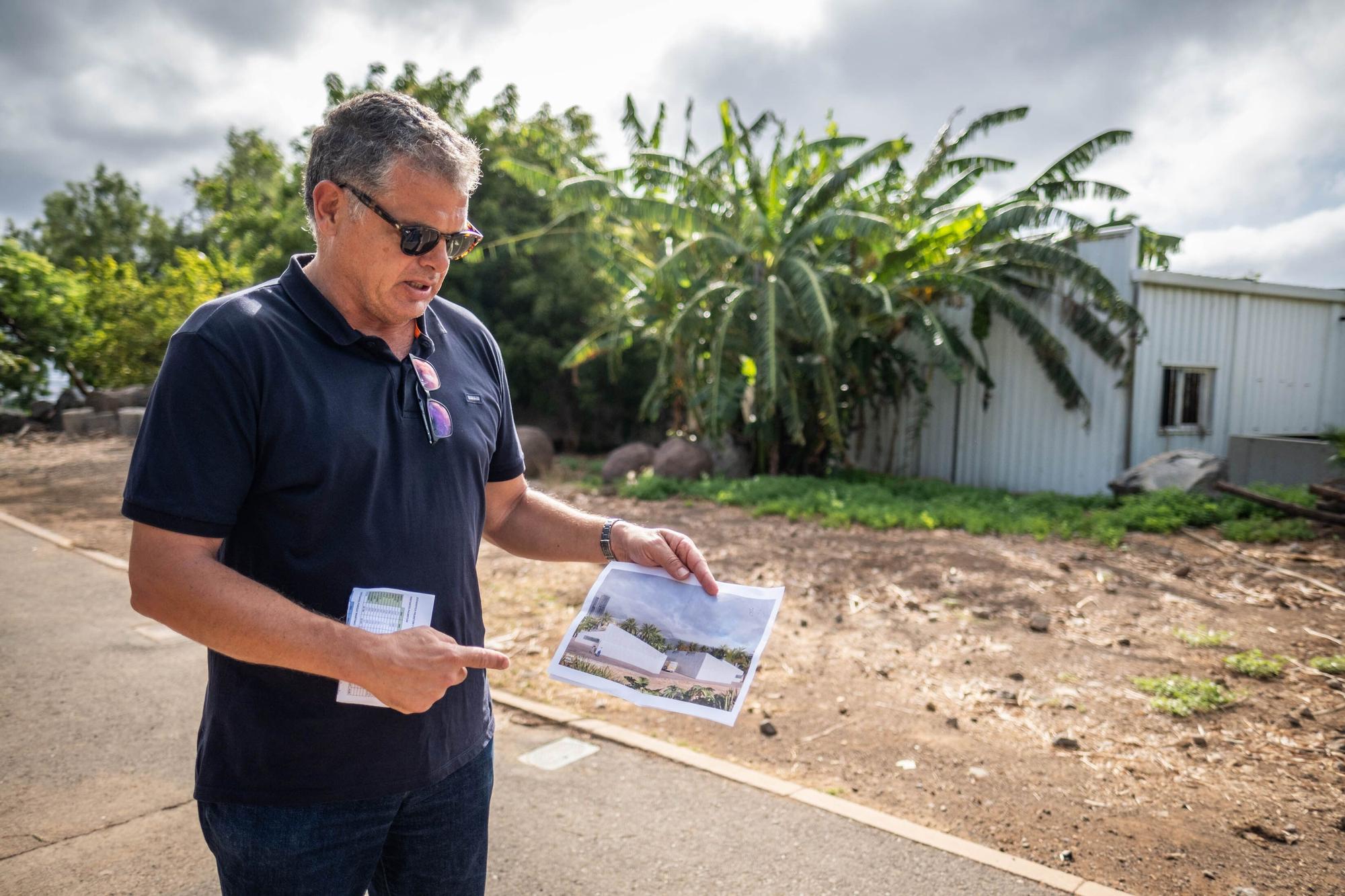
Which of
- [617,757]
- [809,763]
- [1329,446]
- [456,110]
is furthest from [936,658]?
[456,110]

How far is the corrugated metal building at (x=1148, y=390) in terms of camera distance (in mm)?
13133

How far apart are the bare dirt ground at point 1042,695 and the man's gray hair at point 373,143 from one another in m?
3.46

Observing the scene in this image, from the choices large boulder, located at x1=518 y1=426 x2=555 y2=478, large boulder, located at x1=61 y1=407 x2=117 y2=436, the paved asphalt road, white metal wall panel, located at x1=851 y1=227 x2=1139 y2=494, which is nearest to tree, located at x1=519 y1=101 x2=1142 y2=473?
Answer: white metal wall panel, located at x1=851 y1=227 x2=1139 y2=494

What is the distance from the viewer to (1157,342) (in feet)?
43.1

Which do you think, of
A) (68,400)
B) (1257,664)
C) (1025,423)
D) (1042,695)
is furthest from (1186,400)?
(68,400)

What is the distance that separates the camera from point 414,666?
1407 millimetres

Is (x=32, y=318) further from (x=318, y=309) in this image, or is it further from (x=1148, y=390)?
(x=318, y=309)

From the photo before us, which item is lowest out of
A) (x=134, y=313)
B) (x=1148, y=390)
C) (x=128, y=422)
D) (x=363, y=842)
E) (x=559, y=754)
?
(x=559, y=754)

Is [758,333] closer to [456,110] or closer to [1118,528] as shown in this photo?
[1118,528]

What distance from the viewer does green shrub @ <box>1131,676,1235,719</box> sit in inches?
190

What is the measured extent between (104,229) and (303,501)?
4644 cm

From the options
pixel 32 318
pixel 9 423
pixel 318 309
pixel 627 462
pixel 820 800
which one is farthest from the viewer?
pixel 32 318

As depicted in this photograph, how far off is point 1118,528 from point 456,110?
17.3 metres

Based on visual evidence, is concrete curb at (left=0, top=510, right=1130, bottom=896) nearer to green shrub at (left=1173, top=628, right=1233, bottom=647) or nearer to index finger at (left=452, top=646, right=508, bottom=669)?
index finger at (left=452, top=646, right=508, bottom=669)
